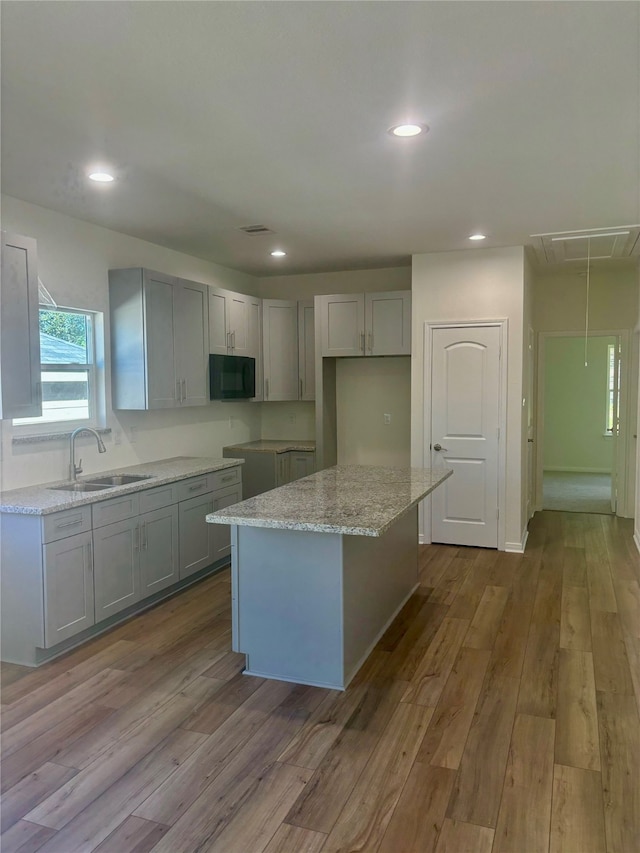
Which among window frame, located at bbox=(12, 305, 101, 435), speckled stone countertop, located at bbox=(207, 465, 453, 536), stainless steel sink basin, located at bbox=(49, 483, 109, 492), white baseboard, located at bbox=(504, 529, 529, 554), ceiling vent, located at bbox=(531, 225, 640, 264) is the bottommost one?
white baseboard, located at bbox=(504, 529, 529, 554)

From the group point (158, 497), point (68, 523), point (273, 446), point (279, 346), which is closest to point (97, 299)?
point (158, 497)

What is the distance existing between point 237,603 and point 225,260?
363 cm

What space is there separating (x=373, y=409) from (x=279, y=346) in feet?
3.93

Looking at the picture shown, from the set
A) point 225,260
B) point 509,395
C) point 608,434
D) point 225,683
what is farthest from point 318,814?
point 608,434

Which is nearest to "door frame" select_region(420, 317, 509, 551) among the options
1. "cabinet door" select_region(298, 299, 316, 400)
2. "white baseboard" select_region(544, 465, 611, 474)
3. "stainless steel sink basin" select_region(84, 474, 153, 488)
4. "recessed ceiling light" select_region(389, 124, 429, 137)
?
"cabinet door" select_region(298, 299, 316, 400)

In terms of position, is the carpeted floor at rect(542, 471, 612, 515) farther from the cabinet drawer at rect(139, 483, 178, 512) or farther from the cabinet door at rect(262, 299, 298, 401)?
the cabinet drawer at rect(139, 483, 178, 512)

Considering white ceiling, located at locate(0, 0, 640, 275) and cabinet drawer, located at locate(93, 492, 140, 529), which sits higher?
white ceiling, located at locate(0, 0, 640, 275)

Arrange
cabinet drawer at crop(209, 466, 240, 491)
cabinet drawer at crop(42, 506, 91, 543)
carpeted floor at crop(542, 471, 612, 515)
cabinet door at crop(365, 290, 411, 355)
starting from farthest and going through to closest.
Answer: carpeted floor at crop(542, 471, 612, 515) < cabinet door at crop(365, 290, 411, 355) < cabinet drawer at crop(209, 466, 240, 491) < cabinet drawer at crop(42, 506, 91, 543)

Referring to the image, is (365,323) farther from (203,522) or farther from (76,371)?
(76,371)

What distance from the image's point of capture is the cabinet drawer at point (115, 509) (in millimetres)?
3551

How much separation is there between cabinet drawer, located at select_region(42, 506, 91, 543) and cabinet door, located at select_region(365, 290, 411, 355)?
3.32 m

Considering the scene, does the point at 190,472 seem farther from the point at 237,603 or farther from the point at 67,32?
the point at 67,32

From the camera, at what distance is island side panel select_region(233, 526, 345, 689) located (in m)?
2.98

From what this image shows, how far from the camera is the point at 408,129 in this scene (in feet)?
8.85
